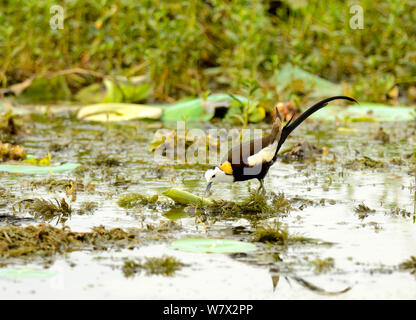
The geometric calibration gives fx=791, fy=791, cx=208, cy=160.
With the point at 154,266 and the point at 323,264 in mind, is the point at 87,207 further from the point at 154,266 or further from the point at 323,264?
the point at 323,264

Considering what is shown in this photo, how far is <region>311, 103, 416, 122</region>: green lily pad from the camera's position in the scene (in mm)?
10273

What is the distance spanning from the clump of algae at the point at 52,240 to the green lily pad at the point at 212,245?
306 millimetres

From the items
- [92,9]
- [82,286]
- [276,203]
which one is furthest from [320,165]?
[92,9]

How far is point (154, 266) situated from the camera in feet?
13.5

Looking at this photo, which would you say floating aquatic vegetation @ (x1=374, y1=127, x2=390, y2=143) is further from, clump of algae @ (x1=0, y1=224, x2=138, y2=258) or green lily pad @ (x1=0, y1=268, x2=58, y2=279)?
green lily pad @ (x1=0, y1=268, x2=58, y2=279)

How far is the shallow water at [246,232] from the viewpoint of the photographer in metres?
3.84

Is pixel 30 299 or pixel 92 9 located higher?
pixel 92 9

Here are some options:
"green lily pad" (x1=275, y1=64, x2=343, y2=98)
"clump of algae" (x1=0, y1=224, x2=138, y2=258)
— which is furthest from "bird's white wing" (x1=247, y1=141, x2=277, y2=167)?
"green lily pad" (x1=275, y1=64, x2=343, y2=98)

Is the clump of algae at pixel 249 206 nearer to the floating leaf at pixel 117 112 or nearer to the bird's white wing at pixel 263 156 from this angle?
the bird's white wing at pixel 263 156

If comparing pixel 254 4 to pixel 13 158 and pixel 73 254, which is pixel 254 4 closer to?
pixel 13 158

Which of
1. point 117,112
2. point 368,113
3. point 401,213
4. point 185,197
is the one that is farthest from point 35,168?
point 368,113

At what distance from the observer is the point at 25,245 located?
445 centimetres

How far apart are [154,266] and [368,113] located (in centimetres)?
701
